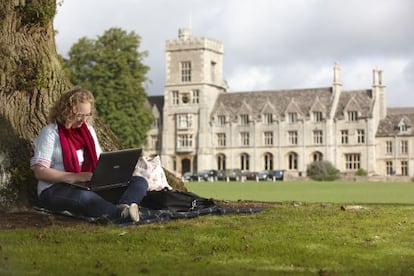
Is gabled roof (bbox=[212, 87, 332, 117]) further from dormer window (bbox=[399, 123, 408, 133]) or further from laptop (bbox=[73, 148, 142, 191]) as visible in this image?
laptop (bbox=[73, 148, 142, 191])

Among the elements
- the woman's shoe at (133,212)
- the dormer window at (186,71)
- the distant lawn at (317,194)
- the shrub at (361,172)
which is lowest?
the woman's shoe at (133,212)

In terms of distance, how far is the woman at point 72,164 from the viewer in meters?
8.53

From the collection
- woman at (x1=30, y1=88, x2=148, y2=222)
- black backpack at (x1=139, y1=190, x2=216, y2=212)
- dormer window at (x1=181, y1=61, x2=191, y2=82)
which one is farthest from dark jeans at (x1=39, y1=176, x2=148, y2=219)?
dormer window at (x1=181, y1=61, x2=191, y2=82)

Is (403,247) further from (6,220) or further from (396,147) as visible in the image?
(396,147)

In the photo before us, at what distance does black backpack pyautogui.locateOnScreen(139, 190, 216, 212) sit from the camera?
9.33 metres

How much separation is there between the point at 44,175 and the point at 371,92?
7220 cm

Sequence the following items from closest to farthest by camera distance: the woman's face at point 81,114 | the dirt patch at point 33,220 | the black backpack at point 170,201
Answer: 1. the dirt patch at point 33,220
2. the woman's face at point 81,114
3. the black backpack at point 170,201

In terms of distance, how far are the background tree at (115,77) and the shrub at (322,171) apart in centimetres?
1390

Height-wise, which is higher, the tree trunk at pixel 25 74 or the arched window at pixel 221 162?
the arched window at pixel 221 162

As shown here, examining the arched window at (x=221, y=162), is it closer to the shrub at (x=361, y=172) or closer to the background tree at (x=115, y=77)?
the shrub at (x=361, y=172)

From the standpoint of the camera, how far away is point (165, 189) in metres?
9.77

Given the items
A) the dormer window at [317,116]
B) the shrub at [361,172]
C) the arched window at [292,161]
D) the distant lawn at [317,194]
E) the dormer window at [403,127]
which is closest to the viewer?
the distant lawn at [317,194]

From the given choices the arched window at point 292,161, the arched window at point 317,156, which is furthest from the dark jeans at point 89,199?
the arched window at point 292,161

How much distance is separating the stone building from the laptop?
220 feet
